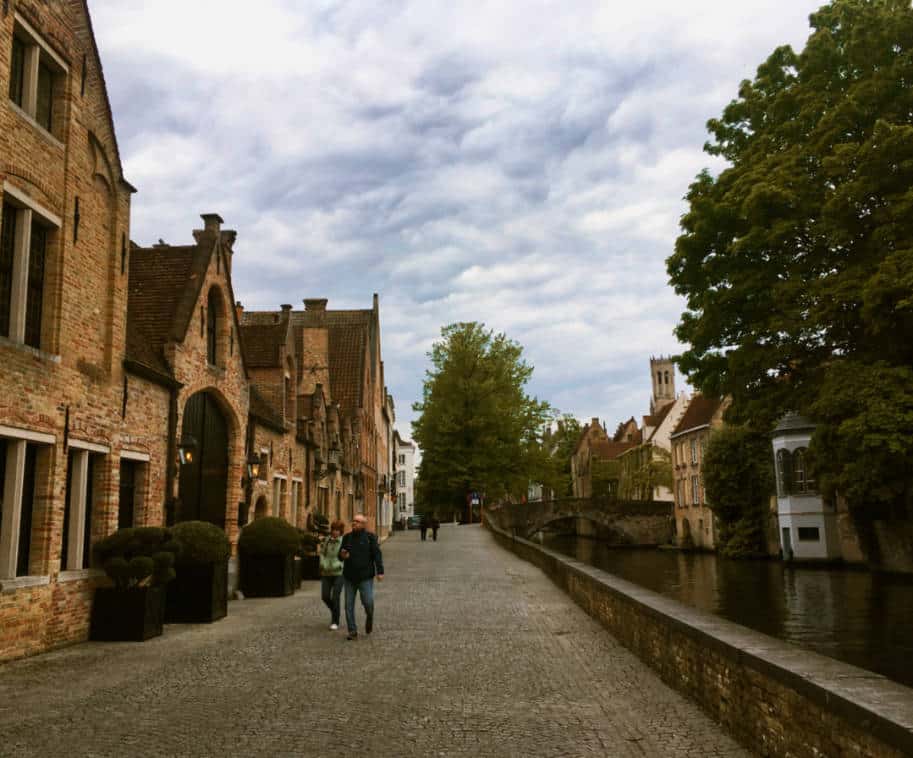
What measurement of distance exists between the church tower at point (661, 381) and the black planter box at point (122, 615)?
102253 mm

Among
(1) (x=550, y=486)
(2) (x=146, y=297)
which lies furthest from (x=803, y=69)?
(1) (x=550, y=486)

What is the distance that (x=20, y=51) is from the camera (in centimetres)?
1025

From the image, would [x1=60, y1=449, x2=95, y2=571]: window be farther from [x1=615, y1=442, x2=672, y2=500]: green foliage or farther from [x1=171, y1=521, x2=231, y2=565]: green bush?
[x1=615, y1=442, x2=672, y2=500]: green foliage

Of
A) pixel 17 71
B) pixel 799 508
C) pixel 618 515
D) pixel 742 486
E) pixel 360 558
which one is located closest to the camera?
pixel 17 71

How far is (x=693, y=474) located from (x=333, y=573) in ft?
156

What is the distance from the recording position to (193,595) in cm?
1243

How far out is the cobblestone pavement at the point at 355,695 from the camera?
18.7 feet

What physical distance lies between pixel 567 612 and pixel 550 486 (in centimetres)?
4057

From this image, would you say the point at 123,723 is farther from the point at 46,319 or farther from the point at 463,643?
the point at 46,319

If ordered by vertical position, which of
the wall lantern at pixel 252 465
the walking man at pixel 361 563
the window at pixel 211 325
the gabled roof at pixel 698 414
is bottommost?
the walking man at pixel 361 563

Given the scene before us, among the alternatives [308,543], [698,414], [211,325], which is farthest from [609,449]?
[211,325]

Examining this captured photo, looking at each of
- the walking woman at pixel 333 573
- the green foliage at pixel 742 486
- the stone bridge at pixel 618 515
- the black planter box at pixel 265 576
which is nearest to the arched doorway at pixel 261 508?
the black planter box at pixel 265 576

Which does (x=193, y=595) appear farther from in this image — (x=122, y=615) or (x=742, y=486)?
(x=742, y=486)

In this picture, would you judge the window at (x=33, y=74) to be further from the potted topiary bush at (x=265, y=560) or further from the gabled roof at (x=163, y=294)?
the potted topiary bush at (x=265, y=560)
